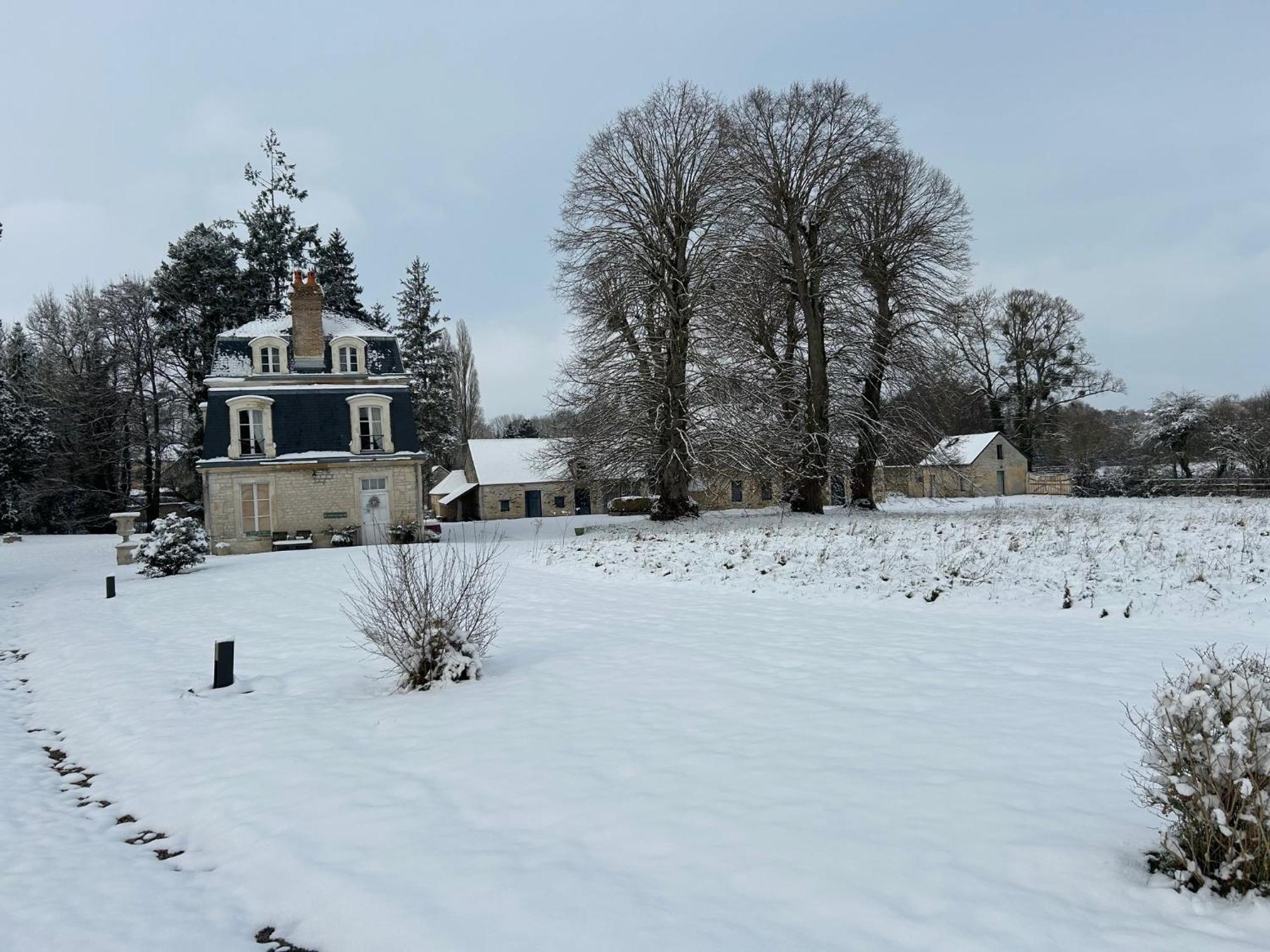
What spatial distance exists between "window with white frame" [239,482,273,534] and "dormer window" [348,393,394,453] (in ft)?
11.2

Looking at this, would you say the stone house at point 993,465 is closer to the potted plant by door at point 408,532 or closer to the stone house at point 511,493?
the stone house at point 511,493

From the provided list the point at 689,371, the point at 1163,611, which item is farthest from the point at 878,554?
the point at 689,371

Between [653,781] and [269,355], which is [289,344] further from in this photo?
[653,781]

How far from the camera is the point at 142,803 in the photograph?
5523mm

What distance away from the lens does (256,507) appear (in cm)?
2697

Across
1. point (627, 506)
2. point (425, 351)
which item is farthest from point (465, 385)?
point (627, 506)

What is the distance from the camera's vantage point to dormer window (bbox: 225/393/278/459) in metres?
26.6

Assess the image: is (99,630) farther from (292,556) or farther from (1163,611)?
(1163,611)

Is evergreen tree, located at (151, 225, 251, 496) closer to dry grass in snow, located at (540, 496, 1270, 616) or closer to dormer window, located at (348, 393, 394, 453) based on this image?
dormer window, located at (348, 393, 394, 453)

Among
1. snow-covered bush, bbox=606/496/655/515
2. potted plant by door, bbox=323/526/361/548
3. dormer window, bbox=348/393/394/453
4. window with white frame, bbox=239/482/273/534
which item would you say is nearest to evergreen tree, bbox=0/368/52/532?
window with white frame, bbox=239/482/273/534

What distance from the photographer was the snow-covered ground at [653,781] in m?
3.55

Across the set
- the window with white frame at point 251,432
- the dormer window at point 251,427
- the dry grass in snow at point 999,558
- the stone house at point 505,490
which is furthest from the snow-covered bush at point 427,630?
the stone house at point 505,490

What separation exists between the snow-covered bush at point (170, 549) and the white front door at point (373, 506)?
22.7ft

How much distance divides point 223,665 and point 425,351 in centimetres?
4542
